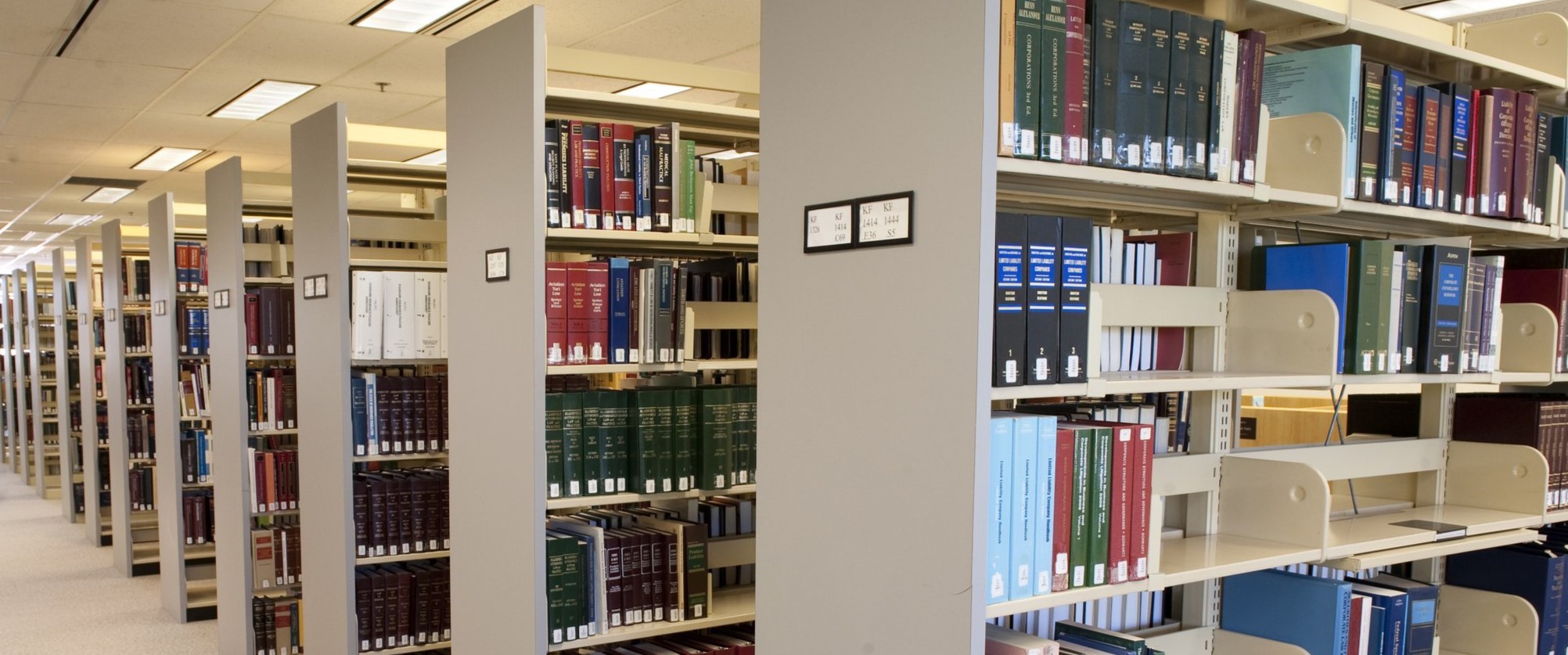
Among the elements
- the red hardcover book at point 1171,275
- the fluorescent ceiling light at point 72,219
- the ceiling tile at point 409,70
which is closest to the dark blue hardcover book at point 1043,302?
the red hardcover book at point 1171,275

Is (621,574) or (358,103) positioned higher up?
(358,103)

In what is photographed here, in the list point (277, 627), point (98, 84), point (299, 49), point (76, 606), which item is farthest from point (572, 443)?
point (98, 84)

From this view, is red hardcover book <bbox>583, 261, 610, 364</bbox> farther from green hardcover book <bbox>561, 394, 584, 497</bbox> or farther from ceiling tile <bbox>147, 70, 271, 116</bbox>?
ceiling tile <bbox>147, 70, 271, 116</bbox>

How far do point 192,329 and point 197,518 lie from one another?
3.37ft

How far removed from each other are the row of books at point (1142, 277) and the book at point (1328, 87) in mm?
361

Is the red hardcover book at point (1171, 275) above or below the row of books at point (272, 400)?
above

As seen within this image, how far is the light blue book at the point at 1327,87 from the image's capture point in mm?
2336

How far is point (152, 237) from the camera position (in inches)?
220

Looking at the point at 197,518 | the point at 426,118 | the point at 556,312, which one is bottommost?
the point at 197,518

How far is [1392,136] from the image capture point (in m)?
2.45

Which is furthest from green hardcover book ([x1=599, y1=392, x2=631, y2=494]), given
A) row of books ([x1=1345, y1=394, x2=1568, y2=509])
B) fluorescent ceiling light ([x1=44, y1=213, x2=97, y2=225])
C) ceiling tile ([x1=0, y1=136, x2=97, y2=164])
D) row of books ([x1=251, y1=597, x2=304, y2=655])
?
fluorescent ceiling light ([x1=44, y1=213, x2=97, y2=225])

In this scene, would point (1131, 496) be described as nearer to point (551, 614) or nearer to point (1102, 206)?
Answer: point (1102, 206)

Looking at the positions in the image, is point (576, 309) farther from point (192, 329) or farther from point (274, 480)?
point (192, 329)

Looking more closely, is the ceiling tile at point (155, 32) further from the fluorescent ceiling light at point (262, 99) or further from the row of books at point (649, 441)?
the row of books at point (649, 441)
